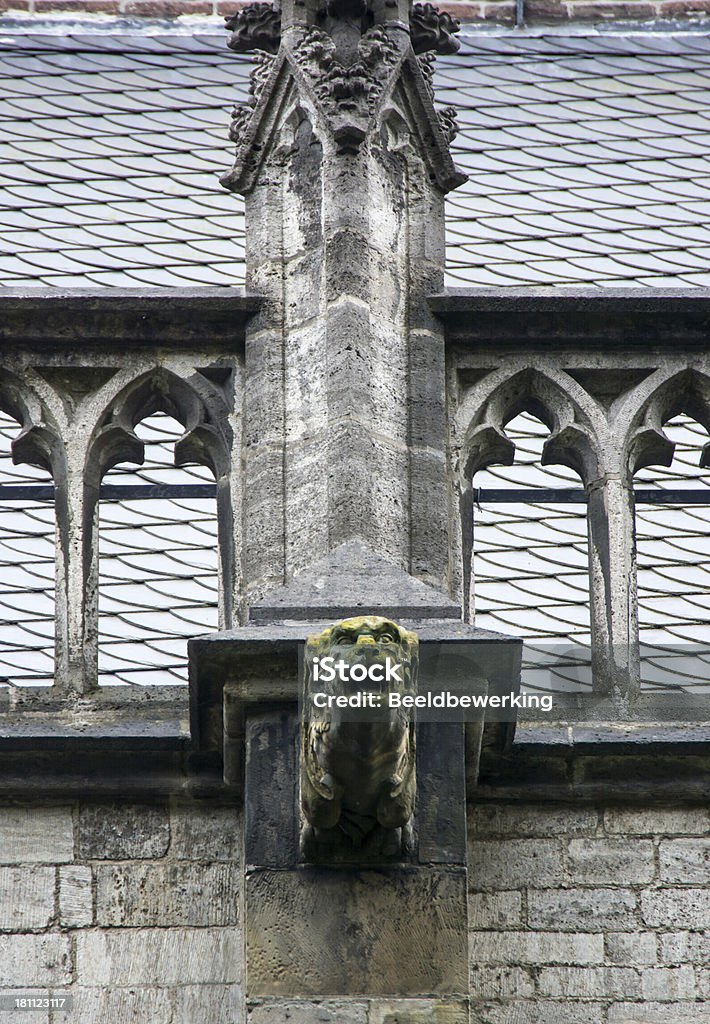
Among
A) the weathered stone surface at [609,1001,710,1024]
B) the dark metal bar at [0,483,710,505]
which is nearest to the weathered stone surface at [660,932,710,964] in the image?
the weathered stone surface at [609,1001,710,1024]

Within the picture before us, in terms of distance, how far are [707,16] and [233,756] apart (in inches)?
333

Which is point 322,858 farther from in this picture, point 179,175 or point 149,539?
point 179,175

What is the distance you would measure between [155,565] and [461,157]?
3.32 meters

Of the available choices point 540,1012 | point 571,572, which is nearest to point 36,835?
point 540,1012

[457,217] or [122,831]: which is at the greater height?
[457,217]

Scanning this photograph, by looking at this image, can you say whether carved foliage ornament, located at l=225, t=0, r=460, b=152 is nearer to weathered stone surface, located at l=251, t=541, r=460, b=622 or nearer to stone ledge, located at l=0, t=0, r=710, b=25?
weathered stone surface, located at l=251, t=541, r=460, b=622

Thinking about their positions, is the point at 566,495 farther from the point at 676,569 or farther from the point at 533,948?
the point at 533,948

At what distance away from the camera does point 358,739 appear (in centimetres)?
575

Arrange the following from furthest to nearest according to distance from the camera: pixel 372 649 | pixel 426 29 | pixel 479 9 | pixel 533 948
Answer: pixel 479 9 < pixel 426 29 < pixel 533 948 < pixel 372 649

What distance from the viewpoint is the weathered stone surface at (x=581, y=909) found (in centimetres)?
672

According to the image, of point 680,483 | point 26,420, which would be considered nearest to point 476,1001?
point 26,420

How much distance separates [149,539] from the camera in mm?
9688

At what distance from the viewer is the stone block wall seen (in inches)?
260

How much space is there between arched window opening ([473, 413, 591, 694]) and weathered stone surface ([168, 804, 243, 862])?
187 cm
